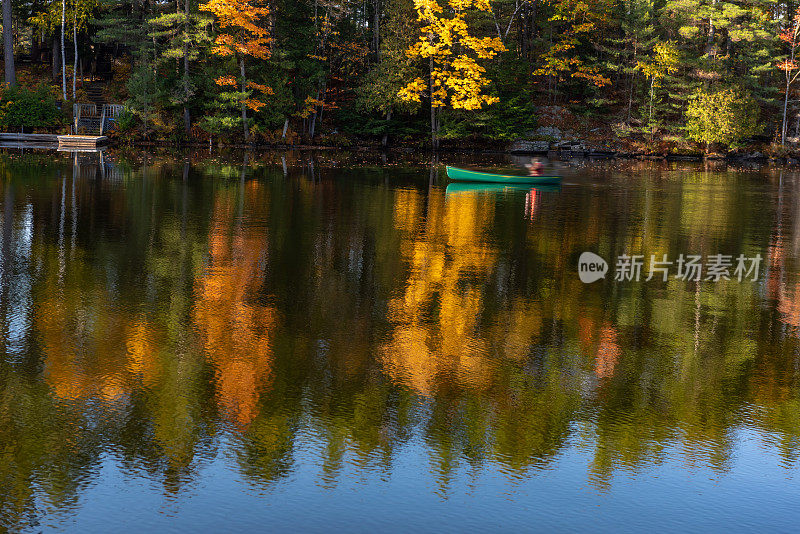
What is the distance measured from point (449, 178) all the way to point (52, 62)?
42631mm

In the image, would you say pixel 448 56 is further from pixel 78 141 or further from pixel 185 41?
pixel 78 141

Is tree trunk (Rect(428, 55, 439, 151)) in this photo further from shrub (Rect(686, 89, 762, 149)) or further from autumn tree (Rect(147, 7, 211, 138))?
shrub (Rect(686, 89, 762, 149))

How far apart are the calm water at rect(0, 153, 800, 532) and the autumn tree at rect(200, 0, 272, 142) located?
30835 mm

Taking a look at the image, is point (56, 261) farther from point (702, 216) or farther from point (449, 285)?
point (702, 216)

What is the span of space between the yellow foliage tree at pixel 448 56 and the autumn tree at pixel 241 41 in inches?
368

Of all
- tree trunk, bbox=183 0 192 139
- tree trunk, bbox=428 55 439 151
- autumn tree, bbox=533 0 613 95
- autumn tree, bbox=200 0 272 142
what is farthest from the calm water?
autumn tree, bbox=533 0 613 95

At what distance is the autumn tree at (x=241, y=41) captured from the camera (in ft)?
164

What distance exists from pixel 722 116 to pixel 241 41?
31162 millimetres

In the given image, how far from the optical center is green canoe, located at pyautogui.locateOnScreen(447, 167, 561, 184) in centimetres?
3359

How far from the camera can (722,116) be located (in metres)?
55.3

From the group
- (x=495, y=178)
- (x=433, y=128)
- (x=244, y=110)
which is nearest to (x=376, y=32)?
(x=433, y=128)

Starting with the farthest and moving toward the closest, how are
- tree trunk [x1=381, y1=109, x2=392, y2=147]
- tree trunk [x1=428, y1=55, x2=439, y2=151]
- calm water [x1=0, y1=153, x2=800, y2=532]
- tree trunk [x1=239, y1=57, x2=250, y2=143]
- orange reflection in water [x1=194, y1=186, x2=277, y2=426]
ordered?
tree trunk [x1=381, y1=109, x2=392, y2=147]
tree trunk [x1=428, y1=55, x2=439, y2=151]
tree trunk [x1=239, y1=57, x2=250, y2=143]
orange reflection in water [x1=194, y1=186, x2=277, y2=426]
calm water [x1=0, y1=153, x2=800, y2=532]

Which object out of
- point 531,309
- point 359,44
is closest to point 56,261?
point 531,309

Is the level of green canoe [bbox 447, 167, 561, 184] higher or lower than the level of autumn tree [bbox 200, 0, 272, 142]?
lower
